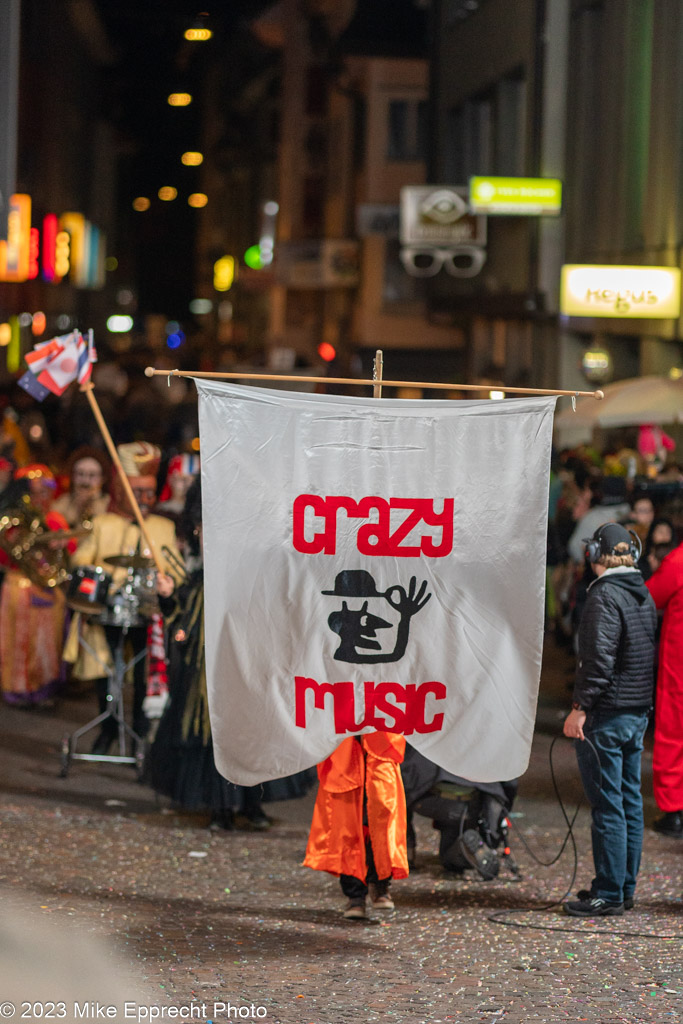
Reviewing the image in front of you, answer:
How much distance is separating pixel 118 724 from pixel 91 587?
4.00ft

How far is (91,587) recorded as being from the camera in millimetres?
9875

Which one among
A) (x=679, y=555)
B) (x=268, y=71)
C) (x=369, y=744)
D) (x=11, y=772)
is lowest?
(x=11, y=772)

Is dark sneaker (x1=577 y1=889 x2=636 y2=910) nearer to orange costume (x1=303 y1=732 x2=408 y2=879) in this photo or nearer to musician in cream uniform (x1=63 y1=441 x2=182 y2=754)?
orange costume (x1=303 y1=732 x2=408 y2=879)

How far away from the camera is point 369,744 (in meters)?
7.09

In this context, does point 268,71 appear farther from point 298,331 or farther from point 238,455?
point 238,455

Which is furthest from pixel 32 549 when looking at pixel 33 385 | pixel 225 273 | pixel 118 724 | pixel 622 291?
pixel 225 273

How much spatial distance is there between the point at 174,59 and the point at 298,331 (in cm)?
3756

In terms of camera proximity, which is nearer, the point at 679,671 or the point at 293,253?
the point at 679,671

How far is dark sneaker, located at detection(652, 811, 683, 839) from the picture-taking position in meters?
9.07

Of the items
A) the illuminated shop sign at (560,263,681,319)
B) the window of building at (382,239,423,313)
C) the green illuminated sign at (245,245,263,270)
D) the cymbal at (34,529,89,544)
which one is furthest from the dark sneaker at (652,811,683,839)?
the green illuminated sign at (245,245,263,270)

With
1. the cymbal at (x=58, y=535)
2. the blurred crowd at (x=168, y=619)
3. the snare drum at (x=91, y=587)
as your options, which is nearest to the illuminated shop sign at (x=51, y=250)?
the blurred crowd at (x=168, y=619)

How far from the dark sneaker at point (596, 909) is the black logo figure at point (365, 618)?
1.73 metres

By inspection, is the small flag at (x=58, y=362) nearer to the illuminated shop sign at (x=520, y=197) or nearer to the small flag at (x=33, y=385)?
the small flag at (x=33, y=385)

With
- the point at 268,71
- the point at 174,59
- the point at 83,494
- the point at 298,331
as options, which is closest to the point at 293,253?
the point at 298,331
